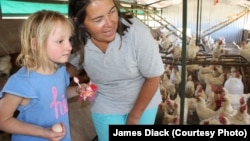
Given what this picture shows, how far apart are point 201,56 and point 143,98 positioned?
0.31 m

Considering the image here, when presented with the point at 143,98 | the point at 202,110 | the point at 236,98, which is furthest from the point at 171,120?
the point at 236,98

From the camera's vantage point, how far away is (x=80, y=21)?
2.43ft

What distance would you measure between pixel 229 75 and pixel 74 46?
2.04 feet

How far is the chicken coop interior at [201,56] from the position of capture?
868 mm

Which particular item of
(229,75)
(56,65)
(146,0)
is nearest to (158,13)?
(146,0)

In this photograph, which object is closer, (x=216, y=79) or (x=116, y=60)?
(x=116, y=60)

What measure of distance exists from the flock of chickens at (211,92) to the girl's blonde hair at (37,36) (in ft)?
1.30

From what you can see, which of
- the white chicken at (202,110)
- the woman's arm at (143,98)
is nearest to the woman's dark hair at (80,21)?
the woman's arm at (143,98)

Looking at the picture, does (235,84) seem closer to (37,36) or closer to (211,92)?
(211,92)

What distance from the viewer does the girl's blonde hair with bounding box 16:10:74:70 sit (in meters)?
0.68

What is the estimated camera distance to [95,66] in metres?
0.81

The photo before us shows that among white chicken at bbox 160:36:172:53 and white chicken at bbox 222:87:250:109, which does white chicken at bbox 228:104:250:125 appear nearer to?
white chicken at bbox 222:87:250:109

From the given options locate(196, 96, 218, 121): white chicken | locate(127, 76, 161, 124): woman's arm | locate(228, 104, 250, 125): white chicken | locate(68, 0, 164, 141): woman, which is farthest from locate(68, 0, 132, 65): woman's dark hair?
locate(228, 104, 250, 125): white chicken

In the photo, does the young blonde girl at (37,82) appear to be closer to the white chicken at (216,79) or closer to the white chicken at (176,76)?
the white chicken at (176,76)
